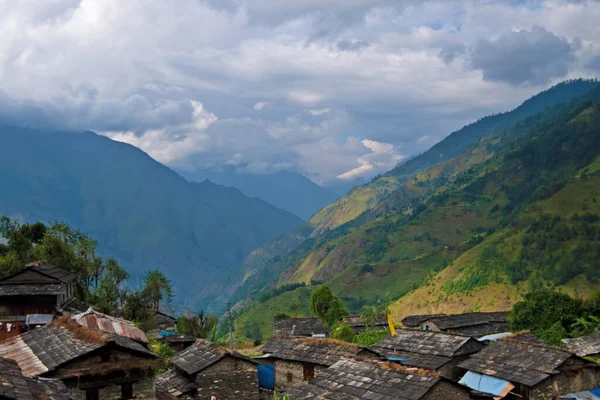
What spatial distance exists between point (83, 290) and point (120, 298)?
4.42m

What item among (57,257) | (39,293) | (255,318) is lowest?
(255,318)

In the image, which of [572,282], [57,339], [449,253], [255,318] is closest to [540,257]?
[572,282]

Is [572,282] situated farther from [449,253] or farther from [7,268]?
[7,268]

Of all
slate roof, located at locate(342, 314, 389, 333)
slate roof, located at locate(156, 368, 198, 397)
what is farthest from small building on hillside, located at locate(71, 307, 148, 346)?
slate roof, located at locate(342, 314, 389, 333)

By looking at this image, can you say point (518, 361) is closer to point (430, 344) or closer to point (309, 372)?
point (430, 344)

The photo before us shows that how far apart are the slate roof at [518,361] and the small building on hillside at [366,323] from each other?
35.4 m

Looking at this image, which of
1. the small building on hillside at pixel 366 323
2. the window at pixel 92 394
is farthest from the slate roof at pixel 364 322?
the window at pixel 92 394

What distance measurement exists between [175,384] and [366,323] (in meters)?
46.4

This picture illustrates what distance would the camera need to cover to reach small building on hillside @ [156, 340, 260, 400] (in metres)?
30.3

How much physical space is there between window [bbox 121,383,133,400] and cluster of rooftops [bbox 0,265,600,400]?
0.14ft

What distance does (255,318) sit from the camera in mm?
182000

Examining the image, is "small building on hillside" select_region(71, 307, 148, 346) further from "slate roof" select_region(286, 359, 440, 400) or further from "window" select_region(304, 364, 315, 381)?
"window" select_region(304, 364, 315, 381)

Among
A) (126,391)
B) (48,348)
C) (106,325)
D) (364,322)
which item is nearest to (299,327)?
(364,322)

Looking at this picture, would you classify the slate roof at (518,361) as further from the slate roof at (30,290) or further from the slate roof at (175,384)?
the slate roof at (30,290)
